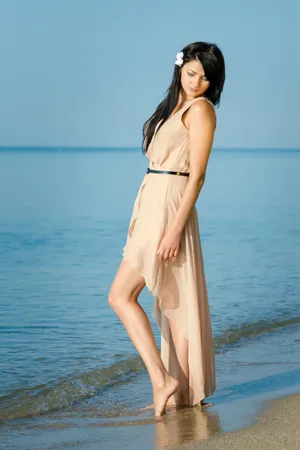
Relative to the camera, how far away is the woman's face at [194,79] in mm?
4301

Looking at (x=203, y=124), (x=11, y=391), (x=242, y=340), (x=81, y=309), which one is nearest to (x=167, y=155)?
(x=203, y=124)

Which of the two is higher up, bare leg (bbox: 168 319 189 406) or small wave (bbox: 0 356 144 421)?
bare leg (bbox: 168 319 189 406)

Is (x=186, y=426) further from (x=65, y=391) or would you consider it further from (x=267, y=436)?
(x=65, y=391)

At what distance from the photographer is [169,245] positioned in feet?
14.0

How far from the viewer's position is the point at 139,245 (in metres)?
4.32

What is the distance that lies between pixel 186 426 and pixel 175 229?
0.78 metres

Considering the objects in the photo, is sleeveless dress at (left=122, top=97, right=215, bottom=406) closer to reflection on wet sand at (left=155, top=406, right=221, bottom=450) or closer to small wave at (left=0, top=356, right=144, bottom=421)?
reflection on wet sand at (left=155, top=406, right=221, bottom=450)

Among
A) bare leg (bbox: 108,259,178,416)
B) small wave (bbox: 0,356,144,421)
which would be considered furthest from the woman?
small wave (bbox: 0,356,144,421)

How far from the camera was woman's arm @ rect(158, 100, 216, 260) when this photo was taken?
423cm

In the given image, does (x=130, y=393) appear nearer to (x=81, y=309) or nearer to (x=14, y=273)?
(x=81, y=309)

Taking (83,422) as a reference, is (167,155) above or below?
above

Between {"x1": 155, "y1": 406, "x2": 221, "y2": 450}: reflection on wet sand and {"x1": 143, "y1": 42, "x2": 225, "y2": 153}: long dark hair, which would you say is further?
{"x1": 143, "y1": 42, "x2": 225, "y2": 153}: long dark hair

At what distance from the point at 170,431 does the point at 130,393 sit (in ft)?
→ 3.61

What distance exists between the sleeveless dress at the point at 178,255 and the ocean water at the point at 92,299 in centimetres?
47
